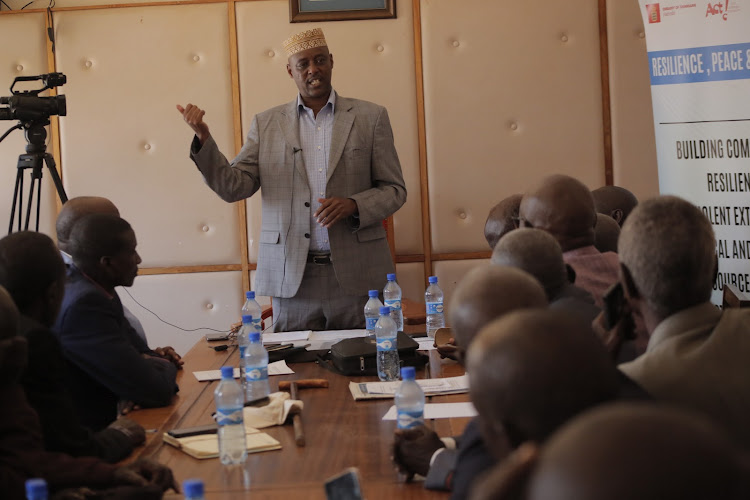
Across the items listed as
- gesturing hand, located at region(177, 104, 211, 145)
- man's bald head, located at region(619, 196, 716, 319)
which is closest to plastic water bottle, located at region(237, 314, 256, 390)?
gesturing hand, located at region(177, 104, 211, 145)

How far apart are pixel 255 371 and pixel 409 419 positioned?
26.3 inches

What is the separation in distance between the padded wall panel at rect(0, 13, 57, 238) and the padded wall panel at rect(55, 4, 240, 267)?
0.41ft

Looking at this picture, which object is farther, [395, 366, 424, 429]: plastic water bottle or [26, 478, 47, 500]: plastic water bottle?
[395, 366, 424, 429]: plastic water bottle

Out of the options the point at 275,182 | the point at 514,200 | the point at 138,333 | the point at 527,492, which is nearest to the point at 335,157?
the point at 275,182

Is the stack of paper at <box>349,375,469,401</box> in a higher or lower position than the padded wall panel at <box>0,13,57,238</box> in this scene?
lower

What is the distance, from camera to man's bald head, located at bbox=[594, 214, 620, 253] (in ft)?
10.5

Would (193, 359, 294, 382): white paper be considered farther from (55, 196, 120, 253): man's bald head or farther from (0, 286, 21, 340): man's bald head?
(0, 286, 21, 340): man's bald head

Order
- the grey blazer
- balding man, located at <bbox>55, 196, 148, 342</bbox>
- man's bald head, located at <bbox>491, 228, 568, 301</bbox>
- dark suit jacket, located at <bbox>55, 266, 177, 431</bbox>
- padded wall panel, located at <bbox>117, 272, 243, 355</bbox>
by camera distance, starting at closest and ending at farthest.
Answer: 1. man's bald head, located at <bbox>491, 228, 568, 301</bbox>
2. dark suit jacket, located at <bbox>55, 266, 177, 431</bbox>
3. balding man, located at <bbox>55, 196, 148, 342</bbox>
4. the grey blazer
5. padded wall panel, located at <bbox>117, 272, 243, 355</bbox>

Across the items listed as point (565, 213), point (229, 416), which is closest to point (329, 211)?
point (565, 213)

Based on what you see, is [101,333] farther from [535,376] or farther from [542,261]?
[535,376]

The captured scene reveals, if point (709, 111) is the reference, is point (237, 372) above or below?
below

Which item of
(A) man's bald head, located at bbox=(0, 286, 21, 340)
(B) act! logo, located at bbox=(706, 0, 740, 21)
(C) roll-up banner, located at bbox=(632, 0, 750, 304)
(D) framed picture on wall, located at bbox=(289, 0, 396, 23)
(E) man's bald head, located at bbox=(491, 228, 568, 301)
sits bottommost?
(A) man's bald head, located at bbox=(0, 286, 21, 340)

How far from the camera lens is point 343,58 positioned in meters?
5.09

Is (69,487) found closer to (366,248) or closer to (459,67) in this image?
(366,248)
